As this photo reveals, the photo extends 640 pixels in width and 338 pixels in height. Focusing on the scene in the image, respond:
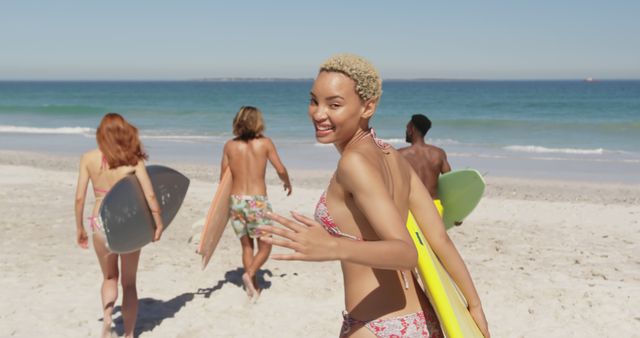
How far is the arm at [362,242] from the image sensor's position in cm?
175

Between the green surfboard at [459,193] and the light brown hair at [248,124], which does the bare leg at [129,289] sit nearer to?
the light brown hair at [248,124]

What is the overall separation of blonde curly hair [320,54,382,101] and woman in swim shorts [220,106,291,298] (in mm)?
4396

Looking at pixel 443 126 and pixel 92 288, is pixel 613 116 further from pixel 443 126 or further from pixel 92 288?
pixel 92 288

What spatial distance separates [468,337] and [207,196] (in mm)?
9897

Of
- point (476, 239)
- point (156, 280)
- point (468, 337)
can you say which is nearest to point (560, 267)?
point (476, 239)

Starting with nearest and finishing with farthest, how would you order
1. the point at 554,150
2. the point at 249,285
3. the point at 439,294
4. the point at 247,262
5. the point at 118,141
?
the point at 439,294 → the point at 118,141 → the point at 249,285 → the point at 247,262 → the point at 554,150

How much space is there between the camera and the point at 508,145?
2481 centimetres

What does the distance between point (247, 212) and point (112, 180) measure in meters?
1.75

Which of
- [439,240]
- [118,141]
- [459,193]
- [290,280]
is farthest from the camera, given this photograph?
[290,280]

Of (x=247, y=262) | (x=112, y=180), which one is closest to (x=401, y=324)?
(x=112, y=180)

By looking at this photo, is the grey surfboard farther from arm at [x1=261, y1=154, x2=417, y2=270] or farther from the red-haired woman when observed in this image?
arm at [x1=261, y1=154, x2=417, y2=270]

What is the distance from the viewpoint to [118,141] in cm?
494

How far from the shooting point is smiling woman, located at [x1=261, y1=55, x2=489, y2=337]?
182 centimetres

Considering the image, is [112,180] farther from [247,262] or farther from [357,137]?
[357,137]
